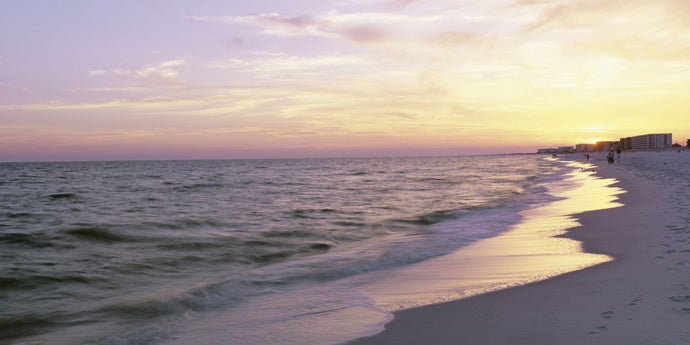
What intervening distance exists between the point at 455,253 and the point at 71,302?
6366 mm

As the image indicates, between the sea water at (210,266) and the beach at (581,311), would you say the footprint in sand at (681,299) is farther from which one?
the sea water at (210,266)

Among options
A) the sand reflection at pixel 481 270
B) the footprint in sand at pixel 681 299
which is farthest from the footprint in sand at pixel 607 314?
the sand reflection at pixel 481 270

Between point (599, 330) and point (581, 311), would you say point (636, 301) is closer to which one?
point (581, 311)

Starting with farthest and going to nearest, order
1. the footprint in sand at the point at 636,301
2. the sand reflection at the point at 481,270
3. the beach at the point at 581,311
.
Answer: the sand reflection at the point at 481,270
the footprint in sand at the point at 636,301
the beach at the point at 581,311

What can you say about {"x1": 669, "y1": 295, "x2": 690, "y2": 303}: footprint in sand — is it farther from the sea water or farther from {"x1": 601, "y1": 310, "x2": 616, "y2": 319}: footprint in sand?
the sea water

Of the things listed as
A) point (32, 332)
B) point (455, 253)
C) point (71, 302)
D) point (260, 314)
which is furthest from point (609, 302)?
point (71, 302)

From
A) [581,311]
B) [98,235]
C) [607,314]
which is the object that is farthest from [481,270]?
[98,235]

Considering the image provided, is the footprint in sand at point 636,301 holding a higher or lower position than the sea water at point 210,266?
higher

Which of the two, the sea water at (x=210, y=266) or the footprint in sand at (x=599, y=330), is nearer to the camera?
the footprint in sand at (x=599, y=330)

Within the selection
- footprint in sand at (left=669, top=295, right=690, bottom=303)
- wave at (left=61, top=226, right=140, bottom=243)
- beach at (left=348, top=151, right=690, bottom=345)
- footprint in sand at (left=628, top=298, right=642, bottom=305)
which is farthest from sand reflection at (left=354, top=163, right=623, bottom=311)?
wave at (left=61, top=226, right=140, bottom=243)

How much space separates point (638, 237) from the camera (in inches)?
305

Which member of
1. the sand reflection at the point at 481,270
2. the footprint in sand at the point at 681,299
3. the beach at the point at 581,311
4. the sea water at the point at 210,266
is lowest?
the sea water at the point at 210,266

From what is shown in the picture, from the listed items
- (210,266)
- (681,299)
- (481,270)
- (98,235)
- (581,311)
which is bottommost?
(210,266)

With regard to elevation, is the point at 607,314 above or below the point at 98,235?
above
